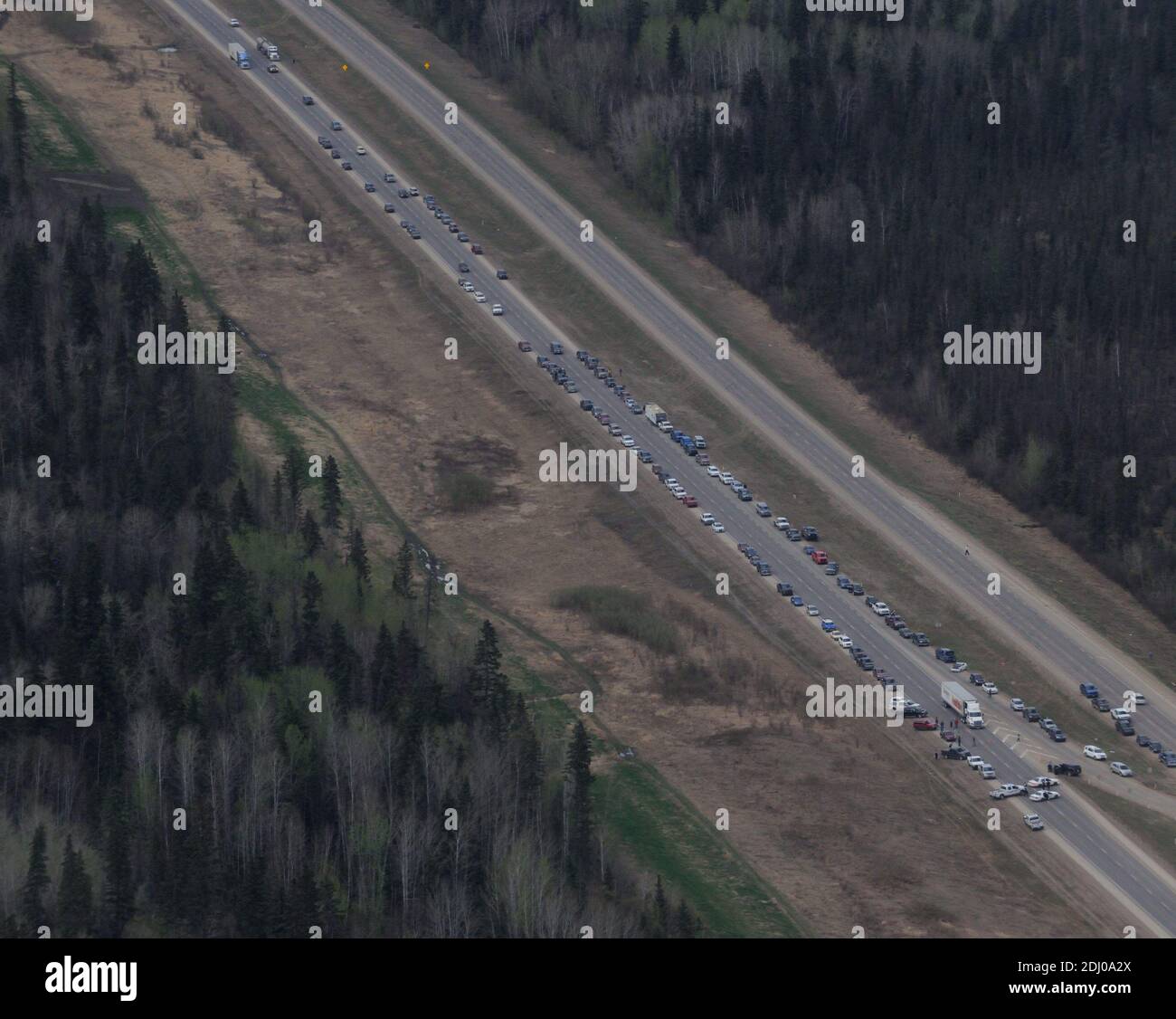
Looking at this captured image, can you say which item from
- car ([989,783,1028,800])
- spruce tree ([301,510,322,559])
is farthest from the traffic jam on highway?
spruce tree ([301,510,322,559])

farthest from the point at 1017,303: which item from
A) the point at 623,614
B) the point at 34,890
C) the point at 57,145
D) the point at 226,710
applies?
the point at 34,890

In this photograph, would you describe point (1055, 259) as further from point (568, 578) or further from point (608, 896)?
point (608, 896)

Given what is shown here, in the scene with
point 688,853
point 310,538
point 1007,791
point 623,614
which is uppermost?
point 310,538

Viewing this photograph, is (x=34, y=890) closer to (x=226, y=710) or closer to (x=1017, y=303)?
(x=226, y=710)

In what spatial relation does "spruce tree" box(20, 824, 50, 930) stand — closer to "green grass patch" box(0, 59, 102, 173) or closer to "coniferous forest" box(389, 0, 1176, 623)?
"coniferous forest" box(389, 0, 1176, 623)

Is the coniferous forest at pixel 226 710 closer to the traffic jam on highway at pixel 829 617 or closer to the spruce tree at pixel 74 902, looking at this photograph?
the spruce tree at pixel 74 902

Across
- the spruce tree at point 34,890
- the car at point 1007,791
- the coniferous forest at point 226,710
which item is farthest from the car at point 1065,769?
the spruce tree at point 34,890

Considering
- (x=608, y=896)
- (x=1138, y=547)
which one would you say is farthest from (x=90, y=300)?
(x=1138, y=547)
